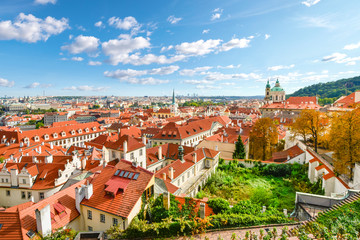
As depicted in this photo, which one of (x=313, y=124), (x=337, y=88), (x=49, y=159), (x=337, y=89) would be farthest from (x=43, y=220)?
(x=337, y=88)

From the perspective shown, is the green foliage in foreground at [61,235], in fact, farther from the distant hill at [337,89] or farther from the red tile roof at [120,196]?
the distant hill at [337,89]

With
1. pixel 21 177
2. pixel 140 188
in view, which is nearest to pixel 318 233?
pixel 140 188

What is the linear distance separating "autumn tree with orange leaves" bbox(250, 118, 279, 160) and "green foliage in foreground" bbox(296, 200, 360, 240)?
22.1 metres

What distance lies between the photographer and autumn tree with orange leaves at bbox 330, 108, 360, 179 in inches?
774

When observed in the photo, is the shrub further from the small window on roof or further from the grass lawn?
the small window on roof

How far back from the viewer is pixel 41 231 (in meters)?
12.3

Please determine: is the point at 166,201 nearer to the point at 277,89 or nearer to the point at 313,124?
the point at 313,124

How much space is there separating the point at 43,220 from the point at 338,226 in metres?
17.4

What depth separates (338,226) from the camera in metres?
10.5

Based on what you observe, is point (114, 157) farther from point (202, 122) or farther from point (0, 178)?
point (202, 122)

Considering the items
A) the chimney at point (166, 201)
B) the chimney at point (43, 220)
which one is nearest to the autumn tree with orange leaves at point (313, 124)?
the chimney at point (166, 201)

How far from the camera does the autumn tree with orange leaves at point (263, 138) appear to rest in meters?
36.2

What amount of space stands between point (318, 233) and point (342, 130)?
14957mm

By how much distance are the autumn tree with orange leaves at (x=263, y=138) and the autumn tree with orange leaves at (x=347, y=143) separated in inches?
Result: 588
